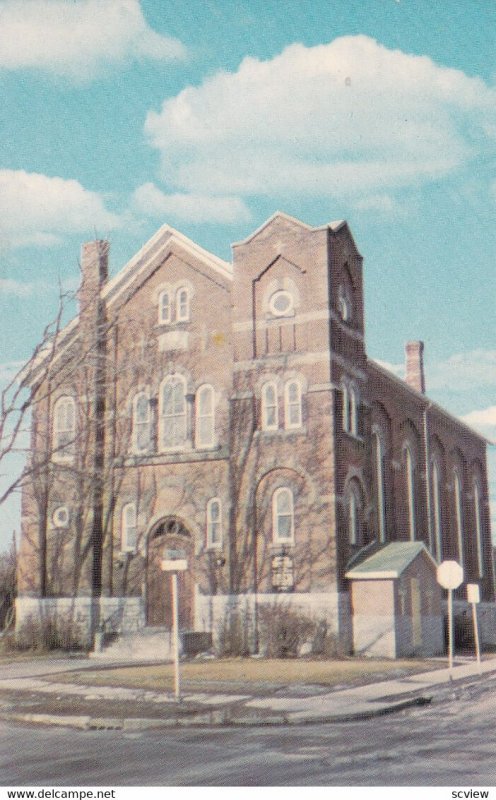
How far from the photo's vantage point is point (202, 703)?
1678cm

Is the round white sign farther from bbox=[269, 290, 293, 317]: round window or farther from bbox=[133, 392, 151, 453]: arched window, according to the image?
bbox=[133, 392, 151, 453]: arched window

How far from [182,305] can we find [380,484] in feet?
32.6

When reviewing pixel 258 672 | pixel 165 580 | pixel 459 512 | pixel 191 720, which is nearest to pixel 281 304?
pixel 165 580

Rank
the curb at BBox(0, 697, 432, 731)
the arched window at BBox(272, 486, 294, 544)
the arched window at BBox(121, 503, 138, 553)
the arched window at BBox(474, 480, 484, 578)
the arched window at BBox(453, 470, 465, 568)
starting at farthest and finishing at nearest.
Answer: the arched window at BBox(474, 480, 484, 578), the arched window at BBox(453, 470, 465, 568), the arched window at BBox(121, 503, 138, 553), the arched window at BBox(272, 486, 294, 544), the curb at BBox(0, 697, 432, 731)

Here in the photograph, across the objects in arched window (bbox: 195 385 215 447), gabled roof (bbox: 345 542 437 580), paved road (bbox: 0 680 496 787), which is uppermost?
arched window (bbox: 195 385 215 447)

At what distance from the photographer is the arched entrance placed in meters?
31.8

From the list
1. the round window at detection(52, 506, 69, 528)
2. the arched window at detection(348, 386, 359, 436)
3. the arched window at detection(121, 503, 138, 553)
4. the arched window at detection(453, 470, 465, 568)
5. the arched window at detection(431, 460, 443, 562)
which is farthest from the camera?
the arched window at detection(453, 470, 465, 568)

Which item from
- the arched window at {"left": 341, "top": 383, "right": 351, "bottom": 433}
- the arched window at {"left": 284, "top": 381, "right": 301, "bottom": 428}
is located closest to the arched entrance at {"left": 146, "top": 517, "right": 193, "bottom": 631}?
the arched window at {"left": 284, "top": 381, "right": 301, "bottom": 428}

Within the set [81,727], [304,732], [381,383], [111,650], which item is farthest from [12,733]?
[381,383]

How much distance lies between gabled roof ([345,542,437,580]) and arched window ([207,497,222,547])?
447 cm

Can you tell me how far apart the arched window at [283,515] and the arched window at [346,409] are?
9.51 ft

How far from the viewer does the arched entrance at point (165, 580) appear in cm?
3175

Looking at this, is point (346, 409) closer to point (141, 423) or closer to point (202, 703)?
point (141, 423)

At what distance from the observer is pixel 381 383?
1430 inches
